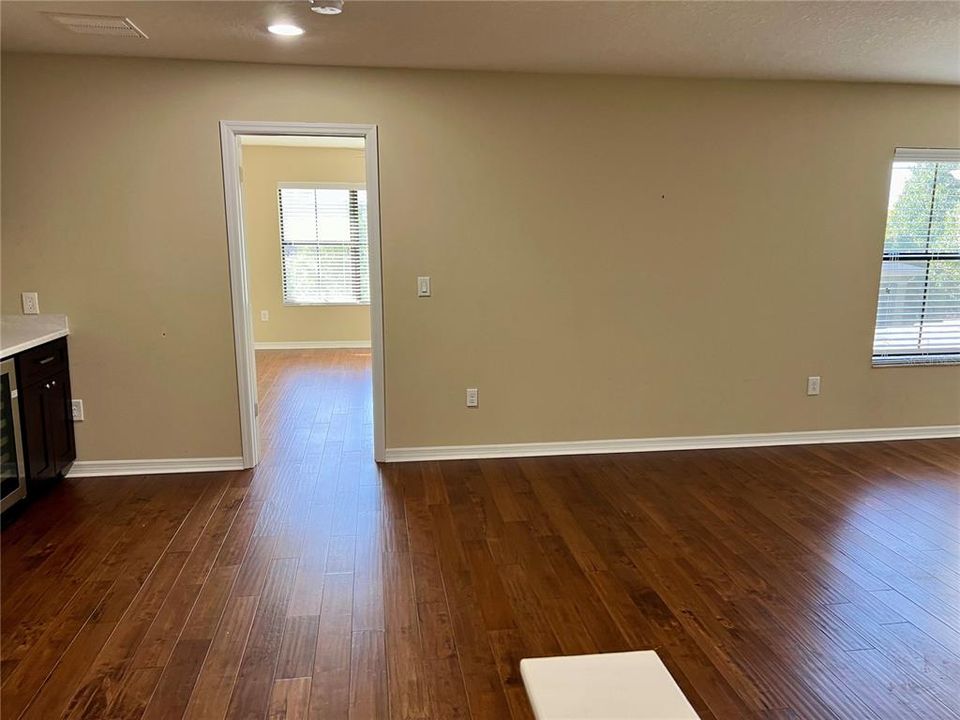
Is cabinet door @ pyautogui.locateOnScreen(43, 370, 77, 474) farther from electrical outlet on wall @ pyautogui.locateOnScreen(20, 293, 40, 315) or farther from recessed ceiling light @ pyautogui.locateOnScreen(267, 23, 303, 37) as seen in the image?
recessed ceiling light @ pyautogui.locateOnScreen(267, 23, 303, 37)

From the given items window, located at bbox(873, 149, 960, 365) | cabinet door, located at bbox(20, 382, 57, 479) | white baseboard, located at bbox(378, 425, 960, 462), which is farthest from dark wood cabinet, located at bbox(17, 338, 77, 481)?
window, located at bbox(873, 149, 960, 365)

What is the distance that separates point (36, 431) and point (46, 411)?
136 mm

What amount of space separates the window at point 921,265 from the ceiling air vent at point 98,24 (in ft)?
14.8

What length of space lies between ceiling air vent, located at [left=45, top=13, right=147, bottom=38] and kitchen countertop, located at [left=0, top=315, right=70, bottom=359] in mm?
1525

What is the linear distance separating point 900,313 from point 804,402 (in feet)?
3.06

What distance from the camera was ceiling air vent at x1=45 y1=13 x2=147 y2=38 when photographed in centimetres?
278

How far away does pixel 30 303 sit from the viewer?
11.7 ft

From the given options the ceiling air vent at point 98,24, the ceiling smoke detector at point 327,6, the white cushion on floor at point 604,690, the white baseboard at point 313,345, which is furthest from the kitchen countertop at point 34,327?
the white baseboard at point 313,345

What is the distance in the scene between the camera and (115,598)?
2.52 metres

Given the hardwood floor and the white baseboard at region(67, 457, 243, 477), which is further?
the white baseboard at region(67, 457, 243, 477)

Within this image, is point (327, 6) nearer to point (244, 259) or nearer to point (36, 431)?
point (244, 259)

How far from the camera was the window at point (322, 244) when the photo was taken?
7898 millimetres

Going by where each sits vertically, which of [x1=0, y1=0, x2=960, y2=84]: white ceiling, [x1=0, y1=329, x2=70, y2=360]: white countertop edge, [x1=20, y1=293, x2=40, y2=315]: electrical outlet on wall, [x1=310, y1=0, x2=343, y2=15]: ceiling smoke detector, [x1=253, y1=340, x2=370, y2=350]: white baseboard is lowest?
A: [x1=253, y1=340, x2=370, y2=350]: white baseboard

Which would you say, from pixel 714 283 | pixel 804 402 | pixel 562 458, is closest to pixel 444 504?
pixel 562 458
